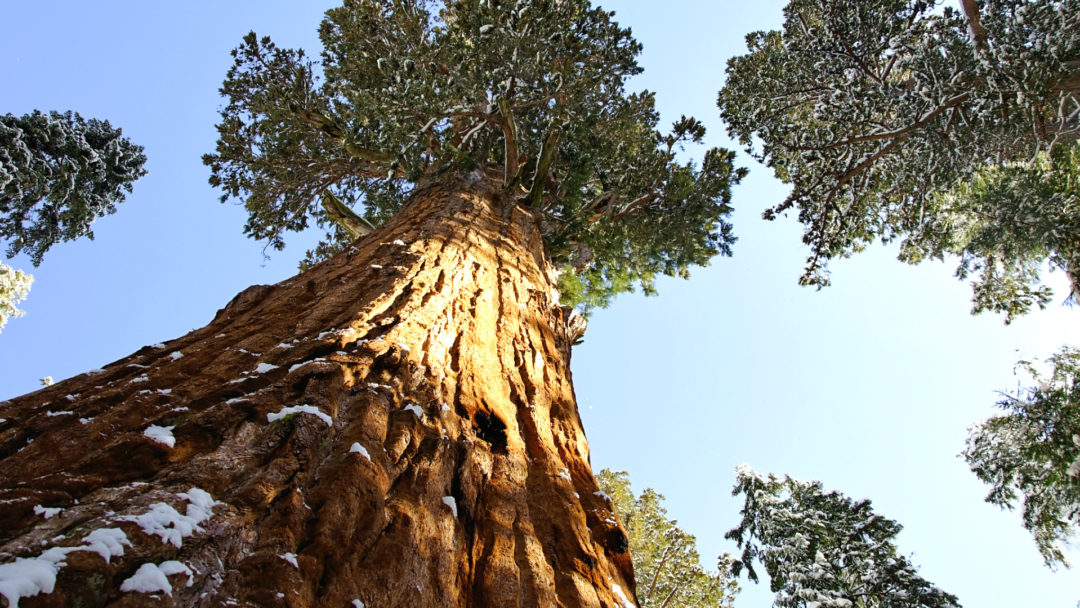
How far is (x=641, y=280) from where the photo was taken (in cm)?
1176

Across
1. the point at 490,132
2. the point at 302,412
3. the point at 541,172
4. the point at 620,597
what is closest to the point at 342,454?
the point at 302,412

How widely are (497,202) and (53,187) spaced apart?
8612 mm

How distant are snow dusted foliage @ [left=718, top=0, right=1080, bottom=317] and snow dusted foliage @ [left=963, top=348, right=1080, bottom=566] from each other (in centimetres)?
253

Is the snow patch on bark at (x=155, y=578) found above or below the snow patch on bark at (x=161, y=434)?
below

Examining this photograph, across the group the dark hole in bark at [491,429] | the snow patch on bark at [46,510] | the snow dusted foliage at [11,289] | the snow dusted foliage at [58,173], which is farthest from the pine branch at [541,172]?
the snow dusted foliage at [11,289]

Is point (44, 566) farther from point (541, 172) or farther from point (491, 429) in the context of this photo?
point (541, 172)

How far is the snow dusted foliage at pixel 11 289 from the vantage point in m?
19.0

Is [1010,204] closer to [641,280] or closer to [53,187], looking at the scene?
[641,280]

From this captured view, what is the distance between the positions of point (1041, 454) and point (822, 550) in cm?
293

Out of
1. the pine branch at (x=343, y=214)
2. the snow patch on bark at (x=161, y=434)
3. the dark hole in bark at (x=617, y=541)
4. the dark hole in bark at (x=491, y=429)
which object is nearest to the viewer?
the snow patch on bark at (x=161, y=434)

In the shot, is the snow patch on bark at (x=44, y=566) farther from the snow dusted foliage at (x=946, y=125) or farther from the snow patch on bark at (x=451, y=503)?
the snow dusted foliage at (x=946, y=125)

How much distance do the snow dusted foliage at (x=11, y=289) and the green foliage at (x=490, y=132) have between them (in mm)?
14591

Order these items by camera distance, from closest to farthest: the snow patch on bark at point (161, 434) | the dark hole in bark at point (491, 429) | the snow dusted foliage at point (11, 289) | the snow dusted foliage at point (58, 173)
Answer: the snow patch on bark at point (161, 434)
the dark hole in bark at point (491, 429)
the snow dusted foliage at point (58, 173)
the snow dusted foliage at point (11, 289)

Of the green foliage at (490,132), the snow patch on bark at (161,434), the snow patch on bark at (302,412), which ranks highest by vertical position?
the green foliage at (490,132)
